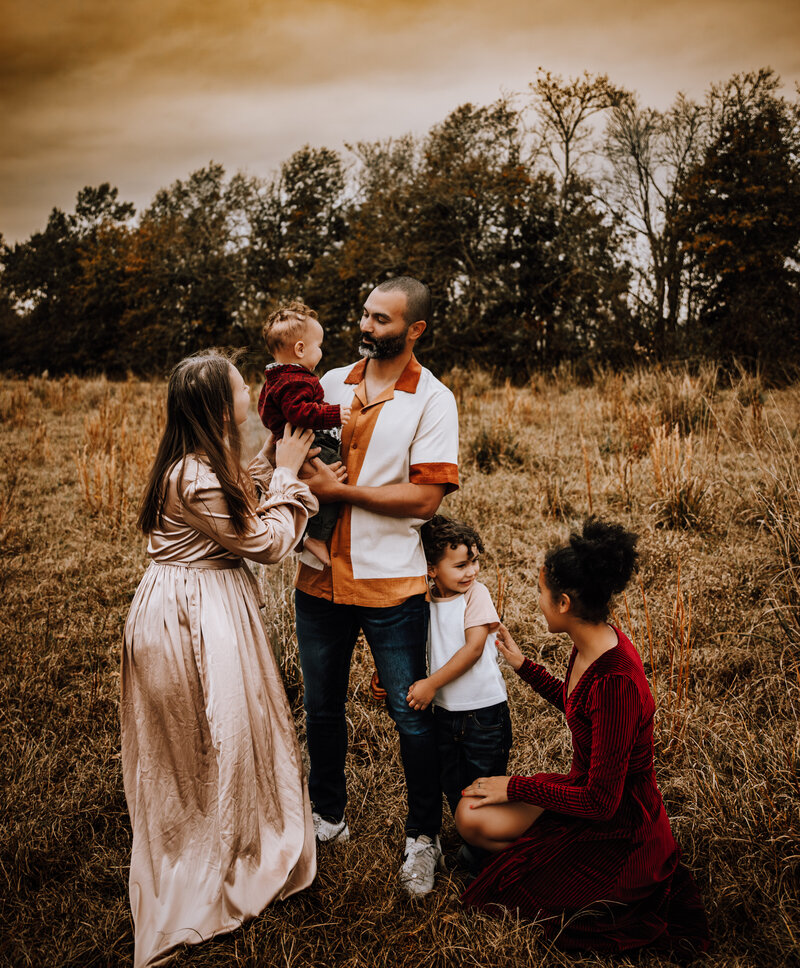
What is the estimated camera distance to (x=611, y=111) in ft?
49.4

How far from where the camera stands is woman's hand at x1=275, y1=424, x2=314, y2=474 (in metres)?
2.29

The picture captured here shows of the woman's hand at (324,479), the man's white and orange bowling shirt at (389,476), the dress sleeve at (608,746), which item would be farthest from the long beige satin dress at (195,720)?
the dress sleeve at (608,746)

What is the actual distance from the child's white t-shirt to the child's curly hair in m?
0.15

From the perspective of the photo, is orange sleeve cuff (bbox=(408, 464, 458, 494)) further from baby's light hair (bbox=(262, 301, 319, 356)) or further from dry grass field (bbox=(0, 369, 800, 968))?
dry grass field (bbox=(0, 369, 800, 968))

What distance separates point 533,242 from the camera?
15.3m

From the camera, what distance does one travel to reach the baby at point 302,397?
7.66 ft

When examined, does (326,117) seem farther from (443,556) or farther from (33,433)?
(443,556)

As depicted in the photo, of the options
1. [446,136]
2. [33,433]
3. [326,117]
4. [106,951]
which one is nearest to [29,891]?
[106,951]

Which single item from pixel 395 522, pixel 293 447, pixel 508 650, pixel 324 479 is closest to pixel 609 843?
pixel 508 650

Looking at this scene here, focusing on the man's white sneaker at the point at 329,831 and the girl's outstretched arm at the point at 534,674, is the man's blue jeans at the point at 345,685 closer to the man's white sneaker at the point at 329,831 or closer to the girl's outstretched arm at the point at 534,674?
the man's white sneaker at the point at 329,831

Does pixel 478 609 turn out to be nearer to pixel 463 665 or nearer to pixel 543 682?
pixel 463 665

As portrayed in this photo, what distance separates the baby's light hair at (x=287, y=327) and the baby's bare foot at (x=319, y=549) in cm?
72

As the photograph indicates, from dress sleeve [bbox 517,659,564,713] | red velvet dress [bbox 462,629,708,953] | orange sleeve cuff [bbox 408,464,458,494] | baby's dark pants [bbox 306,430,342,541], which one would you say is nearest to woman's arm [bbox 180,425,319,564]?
baby's dark pants [bbox 306,430,342,541]

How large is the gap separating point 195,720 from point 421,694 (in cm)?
73
